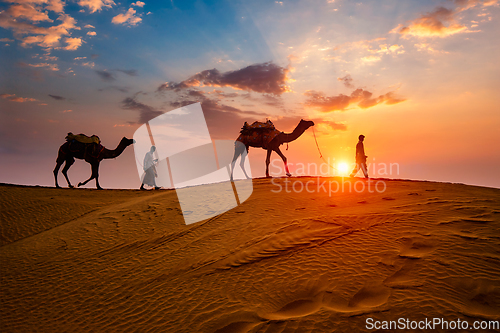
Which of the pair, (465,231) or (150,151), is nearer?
(465,231)

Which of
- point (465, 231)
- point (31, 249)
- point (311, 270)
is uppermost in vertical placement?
point (465, 231)

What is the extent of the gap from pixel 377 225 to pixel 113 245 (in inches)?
281

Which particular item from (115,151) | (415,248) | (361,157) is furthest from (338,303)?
(115,151)

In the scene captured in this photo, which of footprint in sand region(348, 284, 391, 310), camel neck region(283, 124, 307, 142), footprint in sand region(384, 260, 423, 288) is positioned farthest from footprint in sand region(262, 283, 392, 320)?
camel neck region(283, 124, 307, 142)

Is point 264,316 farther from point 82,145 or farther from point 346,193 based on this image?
point 82,145

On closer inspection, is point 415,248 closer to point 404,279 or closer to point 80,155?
point 404,279

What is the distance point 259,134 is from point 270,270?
11997mm

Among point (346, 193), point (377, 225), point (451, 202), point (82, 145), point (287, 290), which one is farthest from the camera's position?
point (82, 145)

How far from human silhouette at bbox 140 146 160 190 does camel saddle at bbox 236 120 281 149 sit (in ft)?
21.5

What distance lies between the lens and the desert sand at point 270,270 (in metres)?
3.79

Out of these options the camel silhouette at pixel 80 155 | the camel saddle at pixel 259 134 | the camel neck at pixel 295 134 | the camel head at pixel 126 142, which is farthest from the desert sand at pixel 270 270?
the camel head at pixel 126 142

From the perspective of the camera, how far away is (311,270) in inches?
190

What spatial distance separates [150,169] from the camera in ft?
60.6

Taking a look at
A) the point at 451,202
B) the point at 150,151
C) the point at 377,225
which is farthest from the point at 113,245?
the point at 150,151
